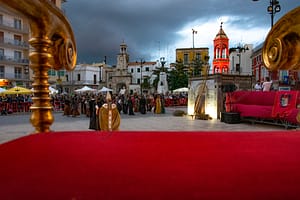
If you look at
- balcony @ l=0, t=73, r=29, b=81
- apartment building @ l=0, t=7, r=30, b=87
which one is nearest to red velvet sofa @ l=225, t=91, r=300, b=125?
apartment building @ l=0, t=7, r=30, b=87

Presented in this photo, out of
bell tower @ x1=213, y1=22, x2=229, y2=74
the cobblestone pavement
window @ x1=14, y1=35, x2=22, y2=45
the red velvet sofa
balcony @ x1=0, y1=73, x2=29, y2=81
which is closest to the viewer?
the red velvet sofa

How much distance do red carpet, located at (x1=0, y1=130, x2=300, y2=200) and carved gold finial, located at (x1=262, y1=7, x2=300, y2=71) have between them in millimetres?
762

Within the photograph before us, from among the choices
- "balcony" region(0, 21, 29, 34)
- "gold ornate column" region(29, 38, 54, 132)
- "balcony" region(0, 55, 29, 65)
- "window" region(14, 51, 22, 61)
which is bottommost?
"gold ornate column" region(29, 38, 54, 132)

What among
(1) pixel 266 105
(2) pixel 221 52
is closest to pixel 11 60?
(2) pixel 221 52

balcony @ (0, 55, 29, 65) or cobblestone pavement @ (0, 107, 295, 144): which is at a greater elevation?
balcony @ (0, 55, 29, 65)

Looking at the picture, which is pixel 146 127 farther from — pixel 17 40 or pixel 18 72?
pixel 17 40

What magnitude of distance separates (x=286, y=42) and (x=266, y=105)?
41.4 feet

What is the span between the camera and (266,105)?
13.5m

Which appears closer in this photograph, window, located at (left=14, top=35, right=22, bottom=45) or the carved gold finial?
the carved gold finial

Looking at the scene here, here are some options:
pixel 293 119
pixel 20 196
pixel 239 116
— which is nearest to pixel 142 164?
pixel 20 196

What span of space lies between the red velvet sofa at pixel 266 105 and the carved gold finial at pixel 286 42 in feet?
32.7

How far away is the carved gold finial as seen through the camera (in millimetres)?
1918

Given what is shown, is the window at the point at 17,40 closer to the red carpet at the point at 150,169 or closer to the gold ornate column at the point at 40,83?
the gold ornate column at the point at 40,83

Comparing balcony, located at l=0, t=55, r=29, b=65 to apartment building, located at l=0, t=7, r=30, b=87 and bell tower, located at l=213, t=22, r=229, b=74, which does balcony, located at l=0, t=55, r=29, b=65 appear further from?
bell tower, located at l=213, t=22, r=229, b=74
